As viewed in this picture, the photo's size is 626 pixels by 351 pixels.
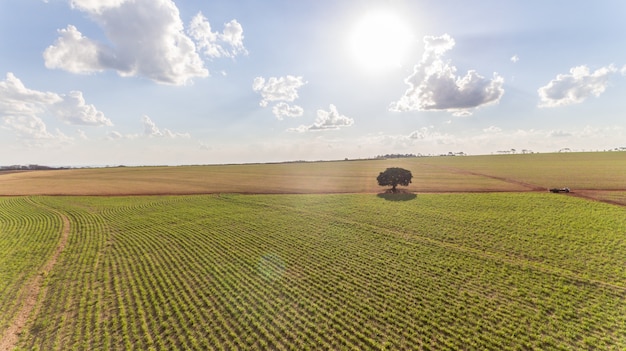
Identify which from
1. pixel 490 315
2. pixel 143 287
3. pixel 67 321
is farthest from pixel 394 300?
pixel 67 321

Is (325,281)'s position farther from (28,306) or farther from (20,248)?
(20,248)

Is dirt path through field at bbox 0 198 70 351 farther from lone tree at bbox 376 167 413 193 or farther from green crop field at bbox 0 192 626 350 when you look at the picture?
lone tree at bbox 376 167 413 193

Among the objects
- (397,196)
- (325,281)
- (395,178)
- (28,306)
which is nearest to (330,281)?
(325,281)

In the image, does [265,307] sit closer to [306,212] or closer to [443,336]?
[443,336]

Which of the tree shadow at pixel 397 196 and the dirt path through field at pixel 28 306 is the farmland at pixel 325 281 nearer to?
the dirt path through field at pixel 28 306

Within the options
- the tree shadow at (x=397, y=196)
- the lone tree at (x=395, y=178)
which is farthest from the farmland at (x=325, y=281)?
the lone tree at (x=395, y=178)

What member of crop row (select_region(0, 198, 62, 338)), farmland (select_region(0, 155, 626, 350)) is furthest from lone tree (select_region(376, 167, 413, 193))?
crop row (select_region(0, 198, 62, 338))

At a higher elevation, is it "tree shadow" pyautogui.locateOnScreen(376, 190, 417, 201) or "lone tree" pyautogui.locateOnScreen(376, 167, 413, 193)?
"lone tree" pyautogui.locateOnScreen(376, 167, 413, 193)
